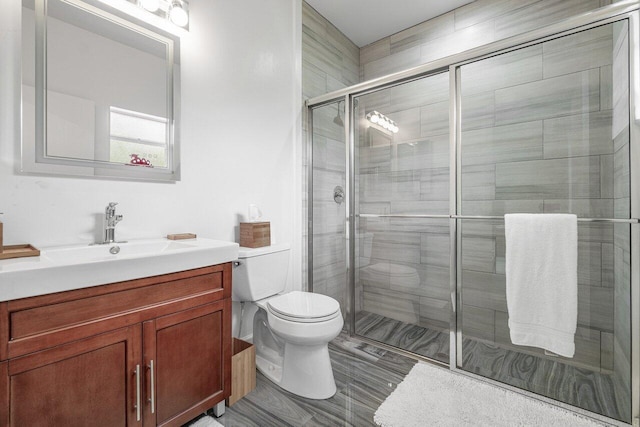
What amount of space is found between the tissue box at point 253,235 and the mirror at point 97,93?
1.66 ft

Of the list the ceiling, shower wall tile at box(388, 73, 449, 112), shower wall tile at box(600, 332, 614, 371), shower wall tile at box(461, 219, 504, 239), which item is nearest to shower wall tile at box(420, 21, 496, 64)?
the ceiling

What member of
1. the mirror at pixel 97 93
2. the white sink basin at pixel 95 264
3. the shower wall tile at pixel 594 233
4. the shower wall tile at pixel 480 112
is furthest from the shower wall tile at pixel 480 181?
the mirror at pixel 97 93

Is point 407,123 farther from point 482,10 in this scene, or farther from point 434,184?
point 482,10

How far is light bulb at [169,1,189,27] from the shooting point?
164 centimetres

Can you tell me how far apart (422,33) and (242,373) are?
9.97 feet

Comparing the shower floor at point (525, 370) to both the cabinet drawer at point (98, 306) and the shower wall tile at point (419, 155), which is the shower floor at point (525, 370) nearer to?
the shower wall tile at point (419, 155)

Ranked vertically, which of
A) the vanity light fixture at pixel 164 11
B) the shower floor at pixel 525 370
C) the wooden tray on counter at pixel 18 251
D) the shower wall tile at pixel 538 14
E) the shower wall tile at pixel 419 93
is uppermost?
the shower wall tile at pixel 538 14

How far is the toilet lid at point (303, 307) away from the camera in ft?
5.22

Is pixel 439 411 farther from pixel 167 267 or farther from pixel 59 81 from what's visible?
pixel 59 81

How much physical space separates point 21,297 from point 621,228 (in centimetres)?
247

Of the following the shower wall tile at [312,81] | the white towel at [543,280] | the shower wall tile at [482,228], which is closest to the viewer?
the white towel at [543,280]

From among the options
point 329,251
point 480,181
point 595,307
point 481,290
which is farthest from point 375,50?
point 595,307

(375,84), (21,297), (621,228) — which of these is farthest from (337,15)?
(21,297)

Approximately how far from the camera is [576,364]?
5.79 feet
